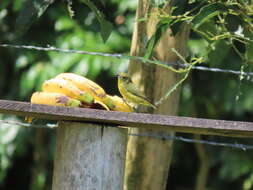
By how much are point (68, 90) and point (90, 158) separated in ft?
0.86

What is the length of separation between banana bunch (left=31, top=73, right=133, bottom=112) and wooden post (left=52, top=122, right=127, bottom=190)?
3.8 inches

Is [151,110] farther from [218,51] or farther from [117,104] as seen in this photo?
[117,104]

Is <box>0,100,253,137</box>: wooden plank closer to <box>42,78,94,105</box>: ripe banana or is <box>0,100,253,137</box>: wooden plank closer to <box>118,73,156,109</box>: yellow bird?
<box>42,78,94,105</box>: ripe banana

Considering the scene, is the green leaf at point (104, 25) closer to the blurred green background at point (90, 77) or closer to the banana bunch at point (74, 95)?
the banana bunch at point (74, 95)

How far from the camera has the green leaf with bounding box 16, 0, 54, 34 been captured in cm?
257

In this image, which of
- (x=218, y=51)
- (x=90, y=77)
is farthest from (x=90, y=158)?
(x=90, y=77)

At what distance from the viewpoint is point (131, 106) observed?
98.1 inches

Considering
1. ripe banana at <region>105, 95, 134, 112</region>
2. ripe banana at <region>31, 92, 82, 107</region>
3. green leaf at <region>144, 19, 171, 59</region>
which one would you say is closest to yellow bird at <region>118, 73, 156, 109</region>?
ripe banana at <region>105, 95, 134, 112</region>

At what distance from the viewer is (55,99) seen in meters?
2.22

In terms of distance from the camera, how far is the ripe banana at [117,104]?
235 cm

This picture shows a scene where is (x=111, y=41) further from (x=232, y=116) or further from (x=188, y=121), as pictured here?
(x=188, y=121)

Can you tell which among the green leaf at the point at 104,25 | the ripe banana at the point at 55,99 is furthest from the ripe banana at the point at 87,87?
the green leaf at the point at 104,25

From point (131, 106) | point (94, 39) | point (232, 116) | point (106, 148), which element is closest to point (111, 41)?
point (94, 39)

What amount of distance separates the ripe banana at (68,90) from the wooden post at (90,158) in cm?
11
